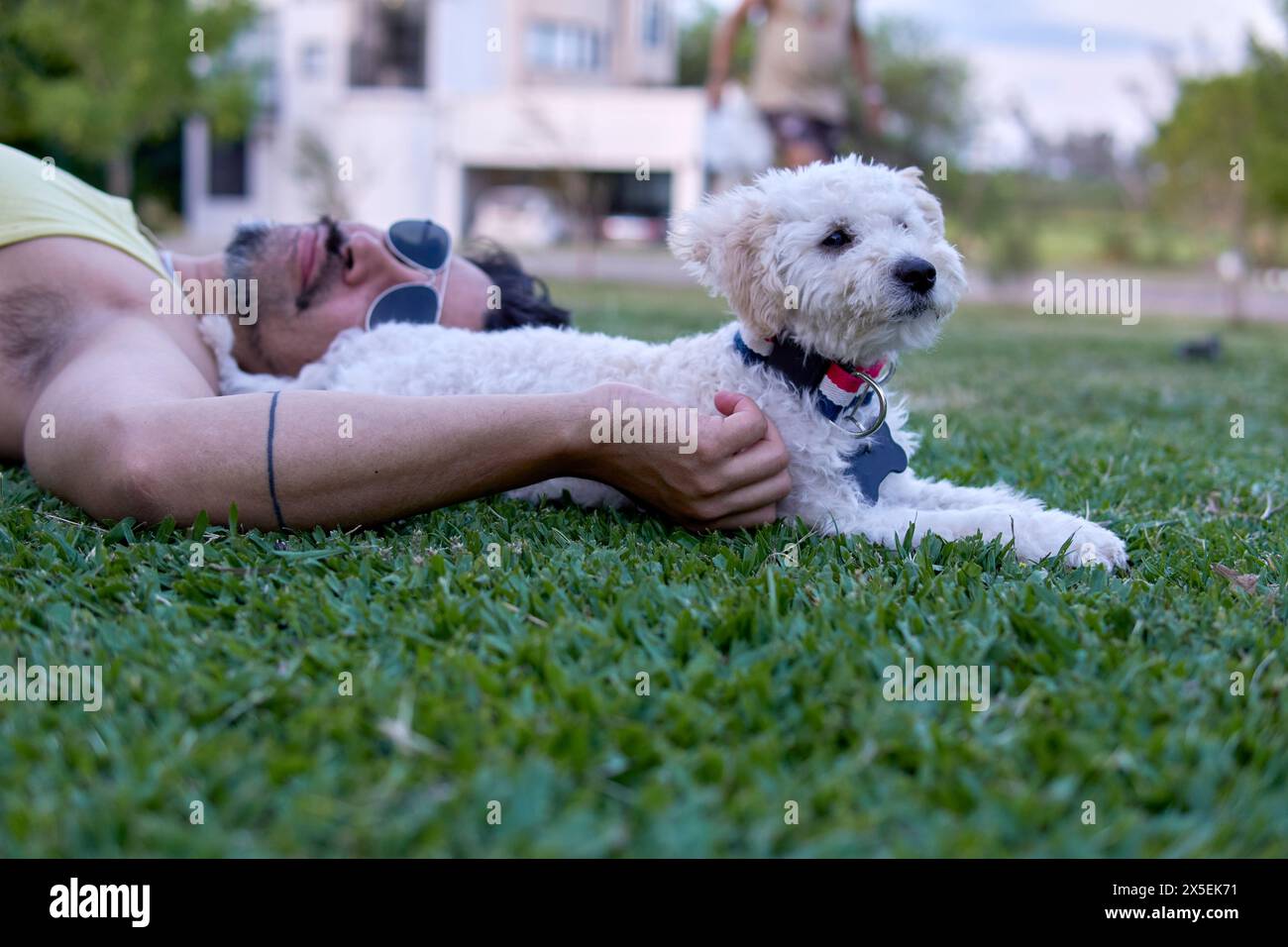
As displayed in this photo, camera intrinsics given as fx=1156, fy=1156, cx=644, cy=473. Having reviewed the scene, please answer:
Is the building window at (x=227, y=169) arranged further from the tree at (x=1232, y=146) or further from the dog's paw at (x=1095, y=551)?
the dog's paw at (x=1095, y=551)

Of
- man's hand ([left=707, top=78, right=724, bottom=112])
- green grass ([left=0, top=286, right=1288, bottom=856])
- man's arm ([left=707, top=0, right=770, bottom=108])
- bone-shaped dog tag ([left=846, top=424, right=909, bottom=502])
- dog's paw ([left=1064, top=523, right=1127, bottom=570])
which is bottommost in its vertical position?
green grass ([left=0, top=286, right=1288, bottom=856])

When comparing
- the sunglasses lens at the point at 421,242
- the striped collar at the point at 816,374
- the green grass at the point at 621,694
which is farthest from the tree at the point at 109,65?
the green grass at the point at 621,694

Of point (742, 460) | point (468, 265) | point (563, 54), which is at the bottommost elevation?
point (742, 460)

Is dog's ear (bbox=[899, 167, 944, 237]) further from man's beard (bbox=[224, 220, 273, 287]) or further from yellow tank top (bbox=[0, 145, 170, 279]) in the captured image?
yellow tank top (bbox=[0, 145, 170, 279])

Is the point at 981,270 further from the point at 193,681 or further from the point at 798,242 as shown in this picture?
the point at 193,681

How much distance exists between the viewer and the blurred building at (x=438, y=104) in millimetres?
32375

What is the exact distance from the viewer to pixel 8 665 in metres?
2.36

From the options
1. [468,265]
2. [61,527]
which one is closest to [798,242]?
[468,265]

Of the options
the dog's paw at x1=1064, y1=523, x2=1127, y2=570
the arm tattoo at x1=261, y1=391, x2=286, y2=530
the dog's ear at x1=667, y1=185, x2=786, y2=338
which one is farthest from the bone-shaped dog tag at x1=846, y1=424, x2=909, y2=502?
the arm tattoo at x1=261, y1=391, x2=286, y2=530

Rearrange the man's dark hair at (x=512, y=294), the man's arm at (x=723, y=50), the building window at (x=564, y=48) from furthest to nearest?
the building window at (x=564, y=48)
the man's arm at (x=723, y=50)
the man's dark hair at (x=512, y=294)

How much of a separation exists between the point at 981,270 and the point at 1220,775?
17939 mm

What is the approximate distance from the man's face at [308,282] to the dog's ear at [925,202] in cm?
182

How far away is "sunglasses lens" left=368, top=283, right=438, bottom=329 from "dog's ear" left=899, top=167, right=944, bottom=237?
179 cm

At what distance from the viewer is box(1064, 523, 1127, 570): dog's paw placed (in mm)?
3133
